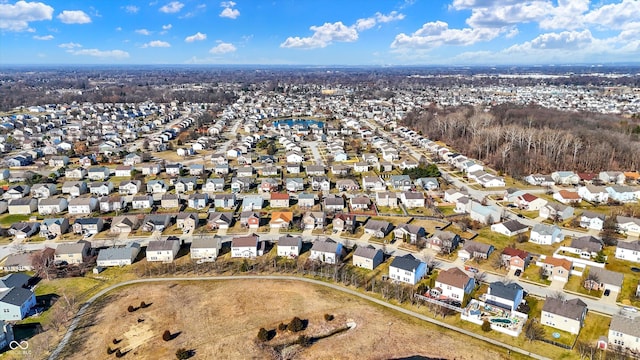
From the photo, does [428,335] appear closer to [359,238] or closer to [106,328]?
[359,238]

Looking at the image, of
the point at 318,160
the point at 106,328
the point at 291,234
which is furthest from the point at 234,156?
the point at 106,328

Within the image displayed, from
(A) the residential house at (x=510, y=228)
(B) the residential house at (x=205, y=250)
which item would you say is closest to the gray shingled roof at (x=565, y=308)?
(A) the residential house at (x=510, y=228)

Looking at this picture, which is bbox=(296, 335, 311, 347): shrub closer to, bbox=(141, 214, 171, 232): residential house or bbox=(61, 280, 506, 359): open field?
bbox=(61, 280, 506, 359): open field

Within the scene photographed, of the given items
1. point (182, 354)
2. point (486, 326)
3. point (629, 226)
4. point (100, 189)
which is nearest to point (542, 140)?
point (629, 226)

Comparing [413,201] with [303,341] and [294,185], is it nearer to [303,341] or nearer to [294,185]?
[294,185]

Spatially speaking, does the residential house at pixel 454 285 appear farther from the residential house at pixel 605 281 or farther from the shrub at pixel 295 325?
the shrub at pixel 295 325

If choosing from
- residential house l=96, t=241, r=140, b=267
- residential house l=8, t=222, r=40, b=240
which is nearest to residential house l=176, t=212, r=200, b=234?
residential house l=96, t=241, r=140, b=267
